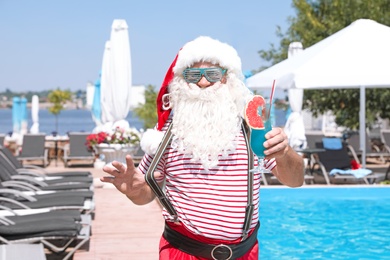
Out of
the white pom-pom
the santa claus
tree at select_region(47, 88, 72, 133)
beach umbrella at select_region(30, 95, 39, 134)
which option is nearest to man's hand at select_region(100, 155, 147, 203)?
the santa claus

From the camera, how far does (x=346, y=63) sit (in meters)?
9.31

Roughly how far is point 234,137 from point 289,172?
27cm

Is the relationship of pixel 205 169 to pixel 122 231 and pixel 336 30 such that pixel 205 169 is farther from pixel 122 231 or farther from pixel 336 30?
pixel 336 30

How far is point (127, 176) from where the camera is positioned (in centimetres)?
279

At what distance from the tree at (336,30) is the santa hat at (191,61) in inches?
495

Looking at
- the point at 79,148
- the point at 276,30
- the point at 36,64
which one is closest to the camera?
the point at 79,148

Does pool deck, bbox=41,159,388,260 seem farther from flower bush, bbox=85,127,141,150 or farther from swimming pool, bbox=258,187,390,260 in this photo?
flower bush, bbox=85,127,141,150

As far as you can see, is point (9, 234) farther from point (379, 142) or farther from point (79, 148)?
point (379, 142)

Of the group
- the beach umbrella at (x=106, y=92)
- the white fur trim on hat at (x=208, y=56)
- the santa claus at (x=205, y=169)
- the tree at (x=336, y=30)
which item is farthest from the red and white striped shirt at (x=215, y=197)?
the tree at (x=336, y=30)

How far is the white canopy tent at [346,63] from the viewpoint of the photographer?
29.5 feet

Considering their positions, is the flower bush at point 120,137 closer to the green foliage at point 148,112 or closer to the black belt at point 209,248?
the black belt at point 209,248

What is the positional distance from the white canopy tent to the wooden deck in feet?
8.85

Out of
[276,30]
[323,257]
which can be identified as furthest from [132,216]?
[276,30]

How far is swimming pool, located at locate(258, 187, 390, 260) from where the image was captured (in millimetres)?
6922
